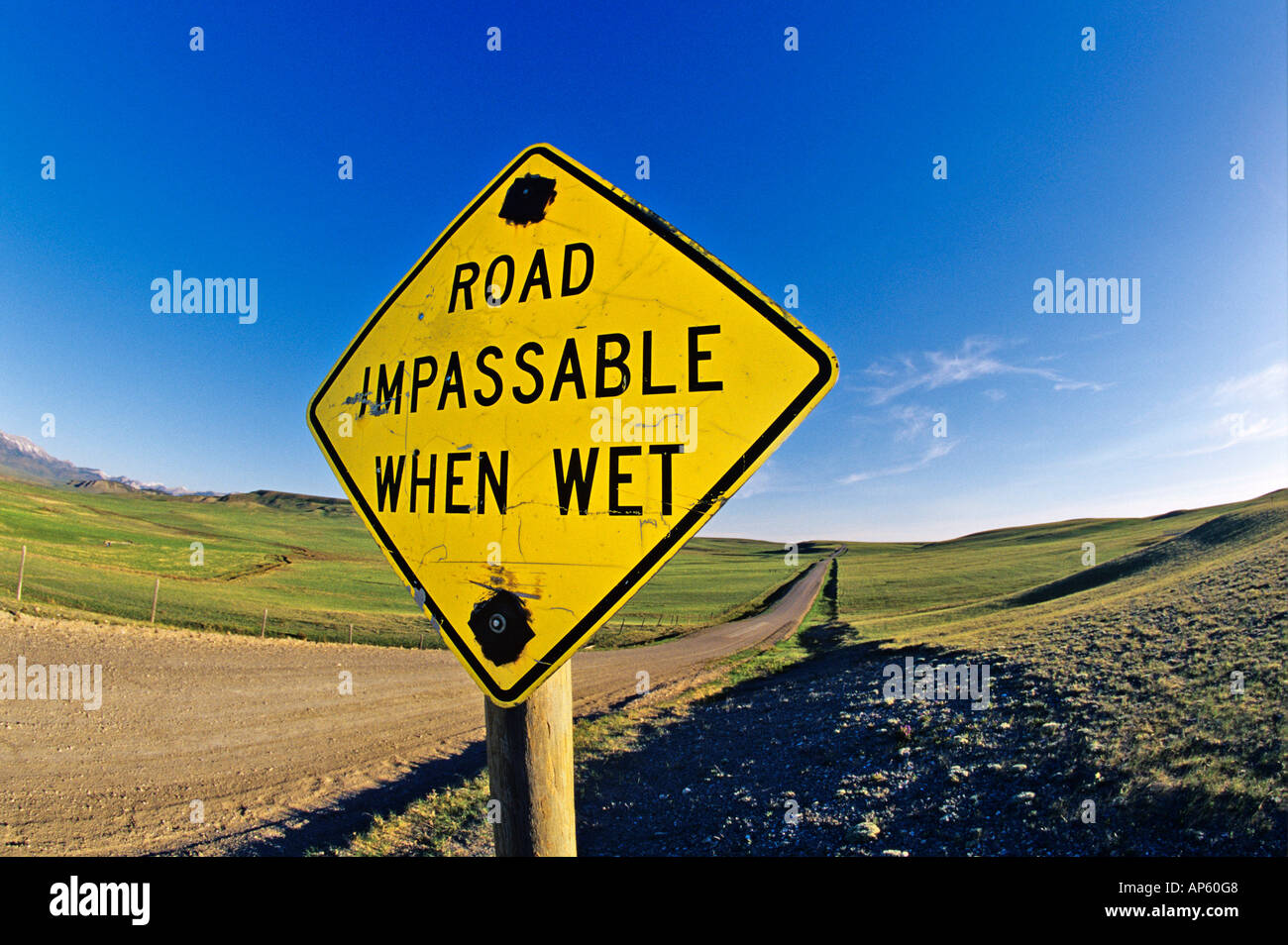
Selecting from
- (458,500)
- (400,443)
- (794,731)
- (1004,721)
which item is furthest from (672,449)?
(794,731)

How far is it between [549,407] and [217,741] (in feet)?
36.8

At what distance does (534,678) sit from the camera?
1333mm

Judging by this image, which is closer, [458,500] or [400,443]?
[458,500]

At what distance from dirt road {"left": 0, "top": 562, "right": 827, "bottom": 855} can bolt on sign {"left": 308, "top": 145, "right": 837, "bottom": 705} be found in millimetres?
6529

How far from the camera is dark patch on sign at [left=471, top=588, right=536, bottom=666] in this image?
1358 millimetres

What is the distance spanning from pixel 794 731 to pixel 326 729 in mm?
8868

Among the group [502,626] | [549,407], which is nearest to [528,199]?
[549,407]

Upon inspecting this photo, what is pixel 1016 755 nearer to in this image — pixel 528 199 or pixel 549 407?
pixel 549 407

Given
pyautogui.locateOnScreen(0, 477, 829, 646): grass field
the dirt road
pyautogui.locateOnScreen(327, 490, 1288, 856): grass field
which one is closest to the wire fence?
pyautogui.locateOnScreen(0, 477, 829, 646): grass field

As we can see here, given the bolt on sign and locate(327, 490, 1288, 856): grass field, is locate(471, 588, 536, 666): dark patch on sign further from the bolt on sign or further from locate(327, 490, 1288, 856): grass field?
locate(327, 490, 1288, 856): grass field

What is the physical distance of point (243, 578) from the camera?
38594 mm

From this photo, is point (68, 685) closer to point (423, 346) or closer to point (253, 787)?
point (253, 787)

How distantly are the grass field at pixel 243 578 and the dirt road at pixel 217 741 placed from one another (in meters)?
4.57
